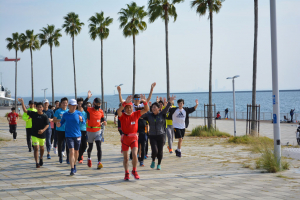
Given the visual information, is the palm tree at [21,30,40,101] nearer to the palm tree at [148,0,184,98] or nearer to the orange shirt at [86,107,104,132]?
the palm tree at [148,0,184,98]

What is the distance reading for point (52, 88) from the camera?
50.8 m

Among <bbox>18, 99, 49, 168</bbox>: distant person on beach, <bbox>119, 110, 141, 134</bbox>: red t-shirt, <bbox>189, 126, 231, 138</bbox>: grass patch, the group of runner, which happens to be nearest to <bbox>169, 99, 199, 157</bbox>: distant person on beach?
the group of runner

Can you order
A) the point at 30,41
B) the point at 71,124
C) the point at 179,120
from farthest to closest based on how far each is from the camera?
the point at 30,41 < the point at 179,120 < the point at 71,124

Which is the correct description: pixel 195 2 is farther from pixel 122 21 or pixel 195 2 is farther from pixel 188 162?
pixel 188 162

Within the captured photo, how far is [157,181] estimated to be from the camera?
7730mm

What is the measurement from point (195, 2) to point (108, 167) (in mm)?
17535

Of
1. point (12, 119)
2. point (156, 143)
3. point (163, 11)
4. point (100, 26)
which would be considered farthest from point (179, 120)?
point (100, 26)

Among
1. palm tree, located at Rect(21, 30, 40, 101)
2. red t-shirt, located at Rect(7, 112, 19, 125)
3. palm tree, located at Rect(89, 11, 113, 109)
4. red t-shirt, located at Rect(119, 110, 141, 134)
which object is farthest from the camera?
palm tree, located at Rect(21, 30, 40, 101)

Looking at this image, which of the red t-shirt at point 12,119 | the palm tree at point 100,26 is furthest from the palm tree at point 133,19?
the red t-shirt at point 12,119

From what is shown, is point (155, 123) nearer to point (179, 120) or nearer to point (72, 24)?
point (179, 120)

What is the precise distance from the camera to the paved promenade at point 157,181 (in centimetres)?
649

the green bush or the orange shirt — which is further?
the green bush

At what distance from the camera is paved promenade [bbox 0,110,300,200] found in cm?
649

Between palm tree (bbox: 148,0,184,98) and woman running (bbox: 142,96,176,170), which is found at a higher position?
palm tree (bbox: 148,0,184,98)
